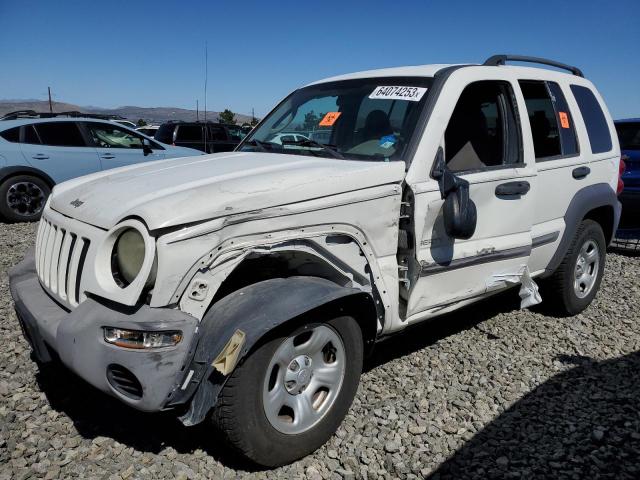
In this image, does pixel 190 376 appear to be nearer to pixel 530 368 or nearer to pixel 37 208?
pixel 530 368

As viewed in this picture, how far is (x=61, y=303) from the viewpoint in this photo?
105 inches

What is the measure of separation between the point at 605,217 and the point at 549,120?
128 centimetres

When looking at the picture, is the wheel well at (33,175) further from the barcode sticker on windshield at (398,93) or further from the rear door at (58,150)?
the barcode sticker on windshield at (398,93)

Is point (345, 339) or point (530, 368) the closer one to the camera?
point (345, 339)

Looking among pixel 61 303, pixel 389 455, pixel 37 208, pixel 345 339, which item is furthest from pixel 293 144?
pixel 37 208

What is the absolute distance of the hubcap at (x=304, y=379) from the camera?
253 cm

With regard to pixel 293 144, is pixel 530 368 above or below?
below

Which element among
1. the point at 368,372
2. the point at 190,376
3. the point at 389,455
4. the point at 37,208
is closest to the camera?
the point at 190,376

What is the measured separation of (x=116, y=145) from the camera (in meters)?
9.45

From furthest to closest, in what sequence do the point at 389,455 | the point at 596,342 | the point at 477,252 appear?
the point at 596,342, the point at 477,252, the point at 389,455

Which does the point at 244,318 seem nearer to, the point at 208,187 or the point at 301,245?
the point at 301,245

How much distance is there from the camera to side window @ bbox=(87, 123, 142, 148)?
9.33 metres

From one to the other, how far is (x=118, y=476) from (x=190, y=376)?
77 centimetres

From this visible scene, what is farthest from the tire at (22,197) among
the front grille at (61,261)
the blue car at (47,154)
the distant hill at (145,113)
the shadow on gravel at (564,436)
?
the distant hill at (145,113)
